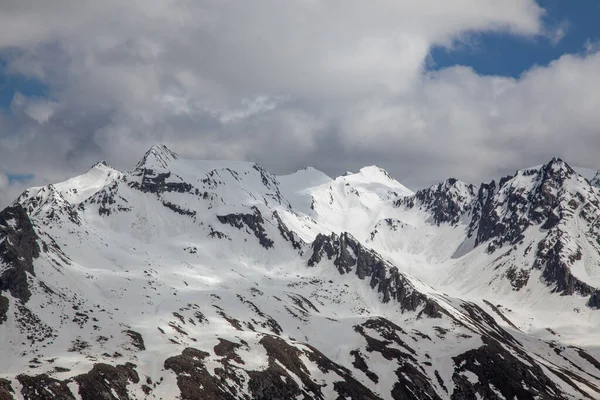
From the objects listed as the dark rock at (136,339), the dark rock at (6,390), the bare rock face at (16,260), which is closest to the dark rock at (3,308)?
the bare rock face at (16,260)

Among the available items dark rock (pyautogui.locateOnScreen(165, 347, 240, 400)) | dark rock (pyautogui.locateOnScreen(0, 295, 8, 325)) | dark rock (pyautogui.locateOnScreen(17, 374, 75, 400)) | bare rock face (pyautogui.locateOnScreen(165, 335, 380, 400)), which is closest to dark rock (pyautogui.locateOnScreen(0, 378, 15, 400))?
dark rock (pyautogui.locateOnScreen(17, 374, 75, 400))

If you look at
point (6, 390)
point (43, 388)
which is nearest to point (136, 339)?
point (43, 388)

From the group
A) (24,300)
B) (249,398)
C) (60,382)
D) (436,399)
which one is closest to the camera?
(60,382)

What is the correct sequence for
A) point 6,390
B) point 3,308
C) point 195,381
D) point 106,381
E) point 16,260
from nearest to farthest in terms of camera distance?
point 6,390 < point 106,381 < point 195,381 < point 3,308 < point 16,260

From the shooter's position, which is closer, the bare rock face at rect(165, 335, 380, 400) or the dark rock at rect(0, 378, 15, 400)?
the dark rock at rect(0, 378, 15, 400)

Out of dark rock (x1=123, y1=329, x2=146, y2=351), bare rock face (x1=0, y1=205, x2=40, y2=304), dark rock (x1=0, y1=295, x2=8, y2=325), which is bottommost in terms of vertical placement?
dark rock (x1=123, y1=329, x2=146, y2=351)

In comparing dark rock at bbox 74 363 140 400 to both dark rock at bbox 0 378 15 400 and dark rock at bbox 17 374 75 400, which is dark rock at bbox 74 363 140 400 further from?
dark rock at bbox 0 378 15 400

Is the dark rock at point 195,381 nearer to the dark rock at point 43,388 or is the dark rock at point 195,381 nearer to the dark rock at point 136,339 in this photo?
the dark rock at point 136,339

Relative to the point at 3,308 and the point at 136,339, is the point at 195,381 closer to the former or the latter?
the point at 136,339

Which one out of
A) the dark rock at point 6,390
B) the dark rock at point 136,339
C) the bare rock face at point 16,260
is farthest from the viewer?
the bare rock face at point 16,260

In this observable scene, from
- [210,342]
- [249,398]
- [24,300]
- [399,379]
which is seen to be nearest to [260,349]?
[210,342]

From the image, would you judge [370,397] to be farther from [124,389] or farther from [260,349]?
[124,389]
